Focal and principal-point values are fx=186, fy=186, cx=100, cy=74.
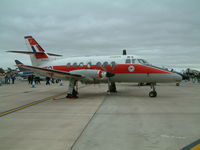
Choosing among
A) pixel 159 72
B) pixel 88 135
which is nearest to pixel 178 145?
pixel 88 135

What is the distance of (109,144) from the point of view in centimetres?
437

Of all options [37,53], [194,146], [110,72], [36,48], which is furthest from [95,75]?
[194,146]

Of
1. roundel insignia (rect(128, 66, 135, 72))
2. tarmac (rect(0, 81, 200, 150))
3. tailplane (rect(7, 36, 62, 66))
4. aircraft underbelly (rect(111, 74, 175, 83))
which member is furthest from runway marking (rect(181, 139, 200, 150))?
tailplane (rect(7, 36, 62, 66))

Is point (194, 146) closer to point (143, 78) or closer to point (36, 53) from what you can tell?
point (143, 78)

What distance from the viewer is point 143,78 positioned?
500 inches

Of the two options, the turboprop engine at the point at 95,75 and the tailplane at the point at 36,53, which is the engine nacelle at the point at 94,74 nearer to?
the turboprop engine at the point at 95,75

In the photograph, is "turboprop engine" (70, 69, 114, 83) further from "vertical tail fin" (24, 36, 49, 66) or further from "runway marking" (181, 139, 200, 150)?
"runway marking" (181, 139, 200, 150)

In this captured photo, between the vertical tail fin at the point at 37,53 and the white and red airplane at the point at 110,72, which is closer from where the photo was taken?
the white and red airplane at the point at 110,72

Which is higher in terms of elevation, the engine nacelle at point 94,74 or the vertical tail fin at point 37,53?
the vertical tail fin at point 37,53

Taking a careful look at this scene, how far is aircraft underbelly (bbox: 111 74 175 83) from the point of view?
39.7ft

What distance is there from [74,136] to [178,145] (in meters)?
2.57

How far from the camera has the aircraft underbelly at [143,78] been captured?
39.7 ft

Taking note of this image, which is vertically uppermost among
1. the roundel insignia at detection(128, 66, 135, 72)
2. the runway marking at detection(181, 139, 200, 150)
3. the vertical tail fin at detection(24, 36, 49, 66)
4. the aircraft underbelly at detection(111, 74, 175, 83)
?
the vertical tail fin at detection(24, 36, 49, 66)

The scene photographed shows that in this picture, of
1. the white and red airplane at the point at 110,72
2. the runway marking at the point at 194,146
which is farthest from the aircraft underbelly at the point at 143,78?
the runway marking at the point at 194,146
